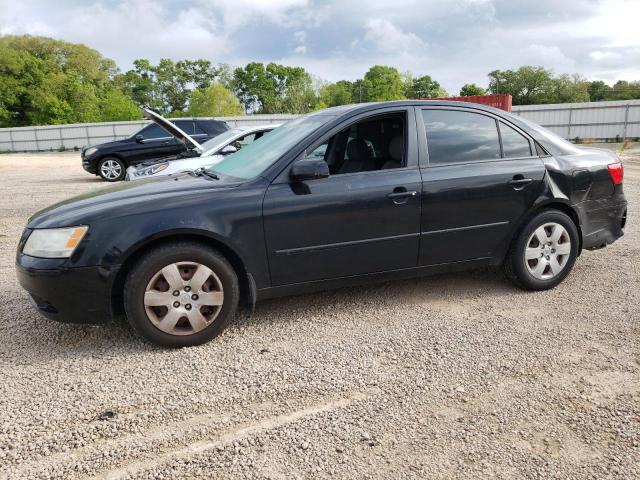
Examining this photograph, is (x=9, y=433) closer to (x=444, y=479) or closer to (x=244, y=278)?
(x=244, y=278)

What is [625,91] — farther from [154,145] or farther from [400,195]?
[400,195]

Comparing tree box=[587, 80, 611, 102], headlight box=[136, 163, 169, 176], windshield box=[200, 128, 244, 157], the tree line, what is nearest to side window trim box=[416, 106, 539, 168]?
windshield box=[200, 128, 244, 157]

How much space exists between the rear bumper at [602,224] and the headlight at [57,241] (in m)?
4.00

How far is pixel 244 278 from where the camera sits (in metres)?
3.57

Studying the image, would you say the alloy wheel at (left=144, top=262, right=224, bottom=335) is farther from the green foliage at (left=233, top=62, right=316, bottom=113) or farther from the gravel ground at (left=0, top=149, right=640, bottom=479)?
the green foliage at (left=233, top=62, right=316, bottom=113)

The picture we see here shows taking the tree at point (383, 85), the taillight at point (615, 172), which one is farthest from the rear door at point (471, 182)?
the tree at point (383, 85)

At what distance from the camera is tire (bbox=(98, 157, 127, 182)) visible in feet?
46.6

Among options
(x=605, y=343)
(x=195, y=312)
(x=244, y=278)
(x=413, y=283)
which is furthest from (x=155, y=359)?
(x=605, y=343)

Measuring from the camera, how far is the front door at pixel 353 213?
3.54 metres

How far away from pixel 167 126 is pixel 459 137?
5.38m

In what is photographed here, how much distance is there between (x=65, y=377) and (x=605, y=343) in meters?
3.45

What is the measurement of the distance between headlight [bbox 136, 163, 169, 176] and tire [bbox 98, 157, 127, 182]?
554 cm

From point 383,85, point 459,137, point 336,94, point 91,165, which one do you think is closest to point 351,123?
point 459,137

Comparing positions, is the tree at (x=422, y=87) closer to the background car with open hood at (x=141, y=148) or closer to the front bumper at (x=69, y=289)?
the background car with open hood at (x=141, y=148)
